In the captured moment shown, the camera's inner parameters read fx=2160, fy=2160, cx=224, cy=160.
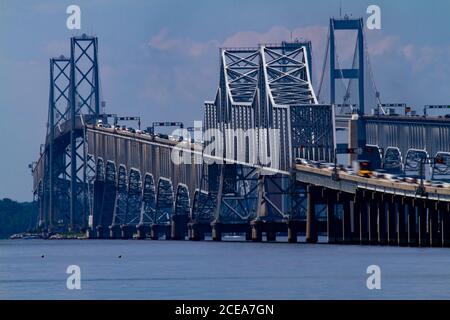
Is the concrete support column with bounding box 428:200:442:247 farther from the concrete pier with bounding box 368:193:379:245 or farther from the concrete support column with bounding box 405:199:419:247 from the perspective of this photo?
the concrete pier with bounding box 368:193:379:245

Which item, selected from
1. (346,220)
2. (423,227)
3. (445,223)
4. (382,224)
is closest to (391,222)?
(382,224)

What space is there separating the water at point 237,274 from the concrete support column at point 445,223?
14.1 ft

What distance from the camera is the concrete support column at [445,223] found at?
567 ft

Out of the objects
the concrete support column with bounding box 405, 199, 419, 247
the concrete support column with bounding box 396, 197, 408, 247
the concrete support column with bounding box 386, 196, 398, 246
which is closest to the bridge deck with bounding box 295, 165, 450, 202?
the concrete support column with bounding box 396, 197, 408, 247

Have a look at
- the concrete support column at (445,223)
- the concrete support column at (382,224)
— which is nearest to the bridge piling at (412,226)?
the concrete support column at (382,224)

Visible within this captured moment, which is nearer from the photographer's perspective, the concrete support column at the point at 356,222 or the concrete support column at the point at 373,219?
the concrete support column at the point at 373,219

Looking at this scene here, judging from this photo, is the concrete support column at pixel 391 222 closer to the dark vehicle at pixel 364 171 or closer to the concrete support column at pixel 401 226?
the concrete support column at pixel 401 226

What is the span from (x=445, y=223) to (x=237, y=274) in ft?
176

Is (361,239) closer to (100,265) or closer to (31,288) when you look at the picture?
(100,265)

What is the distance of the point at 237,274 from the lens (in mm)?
124500

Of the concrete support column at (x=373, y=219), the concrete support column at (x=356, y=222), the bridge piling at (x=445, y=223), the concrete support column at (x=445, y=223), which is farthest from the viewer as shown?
the concrete support column at (x=356, y=222)

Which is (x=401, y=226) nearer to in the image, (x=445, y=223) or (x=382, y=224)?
(x=382, y=224)
